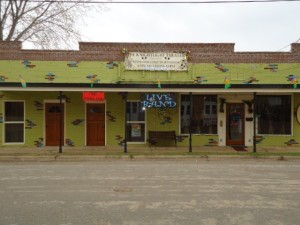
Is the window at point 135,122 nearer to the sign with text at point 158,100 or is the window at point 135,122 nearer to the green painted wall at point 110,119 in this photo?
the green painted wall at point 110,119

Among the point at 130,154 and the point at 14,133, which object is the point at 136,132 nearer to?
the point at 130,154

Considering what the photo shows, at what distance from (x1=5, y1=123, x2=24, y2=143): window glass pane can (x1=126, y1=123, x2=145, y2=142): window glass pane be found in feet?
17.9

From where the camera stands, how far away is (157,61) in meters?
16.6

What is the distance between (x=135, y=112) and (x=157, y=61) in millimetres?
2892

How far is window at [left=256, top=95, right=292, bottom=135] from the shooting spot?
54.5ft

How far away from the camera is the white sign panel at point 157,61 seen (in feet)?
54.2

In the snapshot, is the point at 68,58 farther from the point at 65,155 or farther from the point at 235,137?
the point at 235,137

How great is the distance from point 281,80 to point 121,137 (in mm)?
8768

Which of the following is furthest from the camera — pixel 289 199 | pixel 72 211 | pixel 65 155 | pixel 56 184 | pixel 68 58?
pixel 68 58

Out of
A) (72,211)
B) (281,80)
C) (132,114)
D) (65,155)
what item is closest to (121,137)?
(132,114)

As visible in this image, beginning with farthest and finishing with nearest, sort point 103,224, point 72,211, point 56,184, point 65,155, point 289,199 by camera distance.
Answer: point 65,155 → point 56,184 → point 289,199 → point 72,211 → point 103,224

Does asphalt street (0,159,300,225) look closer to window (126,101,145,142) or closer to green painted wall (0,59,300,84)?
window (126,101,145,142)

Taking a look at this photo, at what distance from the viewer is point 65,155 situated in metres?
13.5

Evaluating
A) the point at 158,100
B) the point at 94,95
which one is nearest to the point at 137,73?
the point at 158,100
